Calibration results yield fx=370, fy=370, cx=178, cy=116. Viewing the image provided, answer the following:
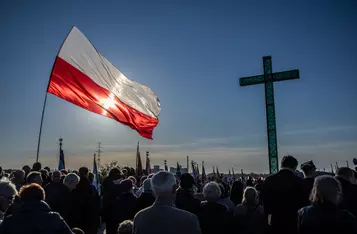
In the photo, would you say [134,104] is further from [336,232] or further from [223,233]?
[336,232]

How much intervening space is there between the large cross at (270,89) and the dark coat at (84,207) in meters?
9.15

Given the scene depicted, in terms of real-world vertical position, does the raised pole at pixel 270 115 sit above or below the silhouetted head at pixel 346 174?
above

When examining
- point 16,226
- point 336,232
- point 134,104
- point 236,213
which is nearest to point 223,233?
point 236,213

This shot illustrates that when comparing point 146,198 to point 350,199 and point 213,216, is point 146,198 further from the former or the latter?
point 350,199

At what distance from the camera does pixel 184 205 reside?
19.9ft

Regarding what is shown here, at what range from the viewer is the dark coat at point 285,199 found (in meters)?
5.75

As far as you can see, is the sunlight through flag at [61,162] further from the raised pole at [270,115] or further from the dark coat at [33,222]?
the dark coat at [33,222]

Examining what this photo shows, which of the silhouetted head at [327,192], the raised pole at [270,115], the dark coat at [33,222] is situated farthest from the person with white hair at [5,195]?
the raised pole at [270,115]

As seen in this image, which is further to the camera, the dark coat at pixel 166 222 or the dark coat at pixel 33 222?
the dark coat at pixel 33 222

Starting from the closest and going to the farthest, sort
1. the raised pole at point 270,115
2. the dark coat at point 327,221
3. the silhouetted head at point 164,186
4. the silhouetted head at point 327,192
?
1. the silhouetted head at point 164,186
2. the dark coat at point 327,221
3. the silhouetted head at point 327,192
4. the raised pole at point 270,115

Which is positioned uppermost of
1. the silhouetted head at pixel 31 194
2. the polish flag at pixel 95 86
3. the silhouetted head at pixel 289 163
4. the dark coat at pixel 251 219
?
the polish flag at pixel 95 86

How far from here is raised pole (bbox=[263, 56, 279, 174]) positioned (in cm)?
1523

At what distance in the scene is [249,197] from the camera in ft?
20.0

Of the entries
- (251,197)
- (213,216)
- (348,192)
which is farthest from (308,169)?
(213,216)
